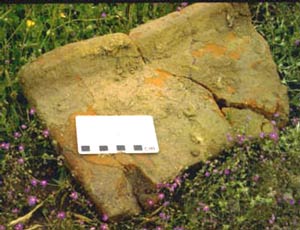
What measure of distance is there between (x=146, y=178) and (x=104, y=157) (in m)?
0.23

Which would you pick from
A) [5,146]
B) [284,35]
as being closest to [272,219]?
[5,146]

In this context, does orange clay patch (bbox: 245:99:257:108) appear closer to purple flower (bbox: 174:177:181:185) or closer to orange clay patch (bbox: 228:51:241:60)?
orange clay patch (bbox: 228:51:241:60)

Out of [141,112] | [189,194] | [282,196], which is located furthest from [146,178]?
[282,196]

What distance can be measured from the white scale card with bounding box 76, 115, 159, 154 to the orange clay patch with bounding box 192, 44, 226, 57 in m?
0.60

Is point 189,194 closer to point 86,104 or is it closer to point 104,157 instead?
point 104,157

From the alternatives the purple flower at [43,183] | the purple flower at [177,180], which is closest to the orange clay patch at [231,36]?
the purple flower at [177,180]

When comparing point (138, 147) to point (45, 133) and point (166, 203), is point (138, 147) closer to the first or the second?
point (166, 203)

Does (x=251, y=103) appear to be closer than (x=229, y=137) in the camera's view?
No

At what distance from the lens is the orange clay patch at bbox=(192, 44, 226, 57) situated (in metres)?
3.65

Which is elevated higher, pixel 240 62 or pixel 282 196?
pixel 240 62

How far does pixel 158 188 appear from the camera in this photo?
9.64 feet

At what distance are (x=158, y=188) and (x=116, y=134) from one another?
38cm

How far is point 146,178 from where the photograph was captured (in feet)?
9.71


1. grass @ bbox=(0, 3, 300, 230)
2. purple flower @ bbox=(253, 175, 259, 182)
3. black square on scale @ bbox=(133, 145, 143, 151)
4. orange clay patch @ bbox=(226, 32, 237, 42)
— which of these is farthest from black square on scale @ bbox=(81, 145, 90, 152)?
orange clay patch @ bbox=(226, 32, 237, 42)
